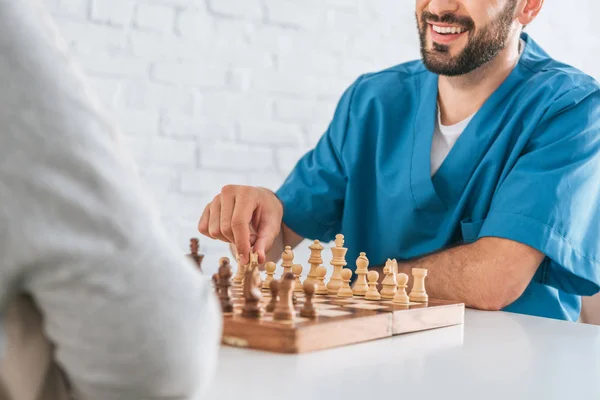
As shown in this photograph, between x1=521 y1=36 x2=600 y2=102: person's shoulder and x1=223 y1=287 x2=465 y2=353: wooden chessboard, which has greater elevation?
x1=521 y1=36 x2=600 y2=102: person's shoulder

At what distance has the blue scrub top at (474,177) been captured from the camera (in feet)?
5.27

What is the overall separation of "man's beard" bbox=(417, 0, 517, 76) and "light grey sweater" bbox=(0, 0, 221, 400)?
1419 millimetres

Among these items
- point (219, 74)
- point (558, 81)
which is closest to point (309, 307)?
point (558, 81)

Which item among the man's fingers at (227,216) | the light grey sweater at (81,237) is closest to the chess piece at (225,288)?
the light grey sweater at (81,237)

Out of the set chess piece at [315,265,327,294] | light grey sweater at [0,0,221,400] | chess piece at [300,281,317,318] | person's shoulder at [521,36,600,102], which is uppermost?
person's shoulder at [521,36,600,102]

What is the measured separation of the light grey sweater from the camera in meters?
0.52

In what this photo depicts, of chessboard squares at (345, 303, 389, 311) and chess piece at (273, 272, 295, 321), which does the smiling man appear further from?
chess piece at (273, 272, 295, 321)

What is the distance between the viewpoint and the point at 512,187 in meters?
1.63

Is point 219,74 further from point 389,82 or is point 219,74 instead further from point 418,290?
point 418,290

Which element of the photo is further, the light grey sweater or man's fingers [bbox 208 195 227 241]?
man's fingers [bbox 208 195 227 241]

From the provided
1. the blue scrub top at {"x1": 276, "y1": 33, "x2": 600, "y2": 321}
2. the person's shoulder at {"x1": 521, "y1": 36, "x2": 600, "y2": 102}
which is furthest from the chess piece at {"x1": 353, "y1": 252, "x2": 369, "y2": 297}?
the person's shoulder at {"x1": 521, "y1": 36, "x2": 600, "y2": 102}

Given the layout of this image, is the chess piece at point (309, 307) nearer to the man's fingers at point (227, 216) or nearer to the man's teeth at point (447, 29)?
the man's fingers at point (227, 216)

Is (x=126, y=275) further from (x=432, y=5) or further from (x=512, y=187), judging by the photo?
(x=432, y=5)

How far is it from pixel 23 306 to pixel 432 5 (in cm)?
151
